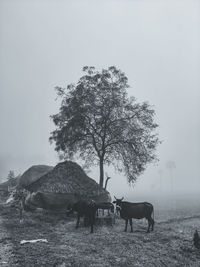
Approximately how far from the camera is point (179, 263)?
472 inches

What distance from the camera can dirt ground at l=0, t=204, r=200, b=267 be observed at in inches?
446

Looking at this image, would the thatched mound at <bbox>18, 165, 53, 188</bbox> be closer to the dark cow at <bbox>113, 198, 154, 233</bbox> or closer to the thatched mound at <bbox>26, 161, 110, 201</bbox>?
the thatched mound at <bbox>26, 161, 110, 201</bbox>

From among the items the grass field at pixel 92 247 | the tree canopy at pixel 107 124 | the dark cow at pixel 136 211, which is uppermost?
the tree canopy at pixel 107 124

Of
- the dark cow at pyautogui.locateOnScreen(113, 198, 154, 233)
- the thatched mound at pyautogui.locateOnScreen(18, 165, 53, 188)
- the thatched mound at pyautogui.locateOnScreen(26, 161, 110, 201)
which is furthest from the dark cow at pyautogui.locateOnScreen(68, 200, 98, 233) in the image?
the thatched mound at pyautogui.locateOnScreen(18, 165, 53, 188)

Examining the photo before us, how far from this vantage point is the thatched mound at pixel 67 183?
2662 cm

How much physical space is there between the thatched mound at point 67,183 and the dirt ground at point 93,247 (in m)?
6.49

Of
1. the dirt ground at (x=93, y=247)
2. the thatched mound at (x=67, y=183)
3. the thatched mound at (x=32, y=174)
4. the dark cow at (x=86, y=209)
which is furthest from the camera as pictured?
the thatched mound at (x=32, y=174)

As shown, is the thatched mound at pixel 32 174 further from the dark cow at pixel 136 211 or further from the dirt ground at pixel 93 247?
the dark cow at pixel 136 211

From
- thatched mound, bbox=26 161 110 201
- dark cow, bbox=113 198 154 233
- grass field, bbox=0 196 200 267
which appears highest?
thatched mound, bbox=26 161 110 201

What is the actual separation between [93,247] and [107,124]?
20.1 metres

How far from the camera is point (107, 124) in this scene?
106 feet

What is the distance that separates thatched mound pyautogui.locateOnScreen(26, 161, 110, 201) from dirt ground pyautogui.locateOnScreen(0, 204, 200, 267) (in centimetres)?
649

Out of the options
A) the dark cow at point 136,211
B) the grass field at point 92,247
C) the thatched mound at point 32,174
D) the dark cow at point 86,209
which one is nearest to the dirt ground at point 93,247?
the grass field at point 92,247

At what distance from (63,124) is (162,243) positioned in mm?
21466
